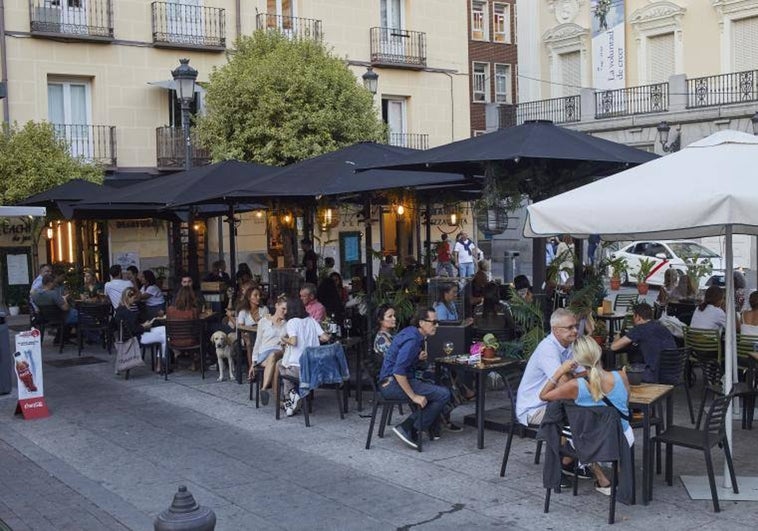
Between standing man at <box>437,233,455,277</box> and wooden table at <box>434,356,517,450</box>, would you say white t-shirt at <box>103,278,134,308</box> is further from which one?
standing man at <box>437,233,455,277</box>

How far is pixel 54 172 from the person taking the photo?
19.0m

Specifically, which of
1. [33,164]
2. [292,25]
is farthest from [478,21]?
[33,164]

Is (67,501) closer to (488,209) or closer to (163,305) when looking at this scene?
(488,209)

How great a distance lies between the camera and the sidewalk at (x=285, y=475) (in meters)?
6.43

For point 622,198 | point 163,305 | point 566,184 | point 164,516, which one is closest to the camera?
point 164,516

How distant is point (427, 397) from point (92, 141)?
17586 mm

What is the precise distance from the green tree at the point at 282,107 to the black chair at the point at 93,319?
812 cm

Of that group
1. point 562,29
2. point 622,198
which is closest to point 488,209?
point 622,198

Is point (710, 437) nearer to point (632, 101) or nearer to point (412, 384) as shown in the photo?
point (412, 384)

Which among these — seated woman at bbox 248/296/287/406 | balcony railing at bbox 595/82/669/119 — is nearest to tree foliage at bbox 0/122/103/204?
seated woman at bbox 248/296/287/406

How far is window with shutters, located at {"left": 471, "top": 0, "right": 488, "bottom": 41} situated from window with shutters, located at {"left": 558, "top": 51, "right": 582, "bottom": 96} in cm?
654

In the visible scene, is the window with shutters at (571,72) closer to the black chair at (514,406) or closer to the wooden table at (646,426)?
the black chair at (514,406)

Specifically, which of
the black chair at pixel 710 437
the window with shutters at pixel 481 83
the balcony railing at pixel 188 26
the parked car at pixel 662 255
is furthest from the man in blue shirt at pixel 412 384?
the window with shutters at pixel 481 83

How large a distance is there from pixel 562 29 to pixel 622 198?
29.1 meters
